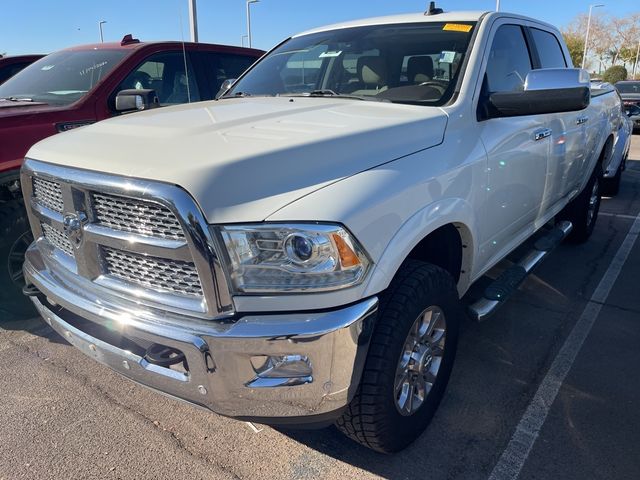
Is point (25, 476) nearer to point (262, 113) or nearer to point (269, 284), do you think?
point (269, 284)

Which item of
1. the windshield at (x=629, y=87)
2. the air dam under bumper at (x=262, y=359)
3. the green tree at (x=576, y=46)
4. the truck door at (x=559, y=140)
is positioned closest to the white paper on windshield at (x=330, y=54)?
the truck door at (x=559, y=140)

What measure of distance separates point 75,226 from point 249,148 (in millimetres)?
810

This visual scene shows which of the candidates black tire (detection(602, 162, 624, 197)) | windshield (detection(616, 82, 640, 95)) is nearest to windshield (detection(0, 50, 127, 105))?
black tire (detection(602, 162, 624, 197))

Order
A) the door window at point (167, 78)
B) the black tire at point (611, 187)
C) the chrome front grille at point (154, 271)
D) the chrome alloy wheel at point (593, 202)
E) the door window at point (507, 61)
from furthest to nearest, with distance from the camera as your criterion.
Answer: the black tire at point (611, 187) → the chrome alloy wheel at point (593, 202) → the door window at point (167, 78) → the door window at point (507, 61) → the chrome front grille at point (154, 271)

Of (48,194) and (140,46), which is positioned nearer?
(48,194)

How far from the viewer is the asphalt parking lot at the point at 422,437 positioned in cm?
232

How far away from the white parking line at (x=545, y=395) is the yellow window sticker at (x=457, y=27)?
2.04m

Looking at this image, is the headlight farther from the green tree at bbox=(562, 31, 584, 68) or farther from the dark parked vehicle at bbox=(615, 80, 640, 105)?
the green tree at bbox=(562, 31, 584, 68)

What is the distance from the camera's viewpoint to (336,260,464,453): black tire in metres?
2.01

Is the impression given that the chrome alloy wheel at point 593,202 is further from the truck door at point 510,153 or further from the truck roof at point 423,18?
the truck roof at point 423,18

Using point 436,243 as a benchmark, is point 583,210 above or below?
below

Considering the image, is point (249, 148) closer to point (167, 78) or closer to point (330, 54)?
point (330, 54)

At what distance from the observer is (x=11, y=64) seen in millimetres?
6645

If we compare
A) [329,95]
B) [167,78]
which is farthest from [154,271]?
[167,78]
